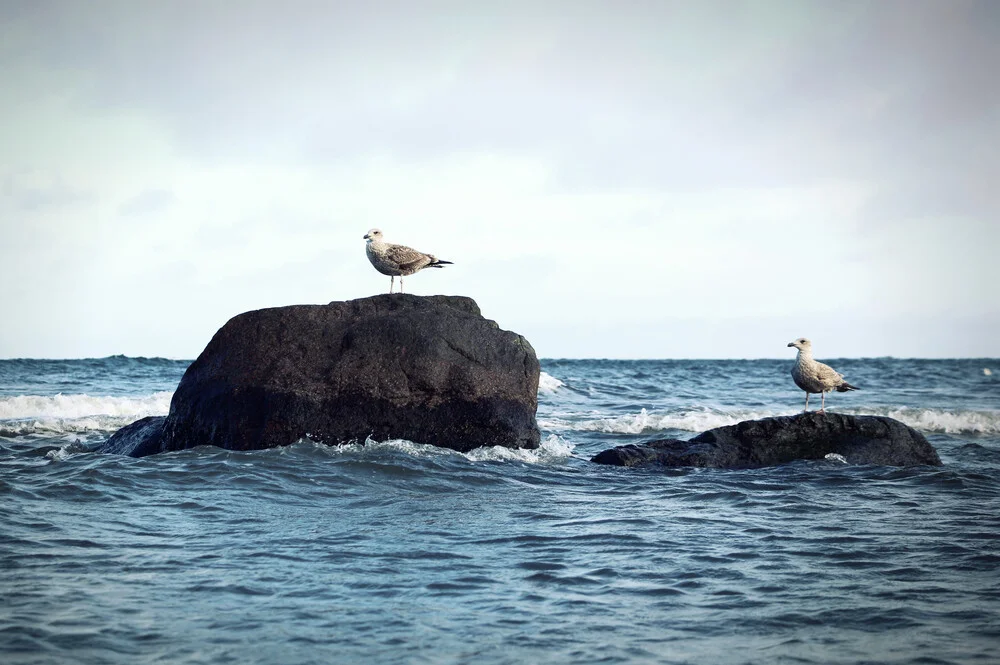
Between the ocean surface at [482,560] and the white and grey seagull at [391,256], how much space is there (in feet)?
9.85

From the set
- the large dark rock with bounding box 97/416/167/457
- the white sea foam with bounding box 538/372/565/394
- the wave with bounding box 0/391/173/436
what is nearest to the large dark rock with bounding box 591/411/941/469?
the large dark rock with bounding box 97/416/167/457

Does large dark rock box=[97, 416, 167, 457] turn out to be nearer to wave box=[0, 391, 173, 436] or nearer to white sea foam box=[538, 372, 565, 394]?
wave box=[0, 391, 173, 436]

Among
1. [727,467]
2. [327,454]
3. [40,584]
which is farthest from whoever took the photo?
[727,467]

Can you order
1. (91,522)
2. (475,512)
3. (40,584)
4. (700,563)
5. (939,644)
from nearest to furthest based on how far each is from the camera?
(939,644) < (40,584) < (700,563) < (91,522) < (475,512)

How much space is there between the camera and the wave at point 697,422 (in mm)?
17516

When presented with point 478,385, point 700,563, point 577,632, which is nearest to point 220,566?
point 577,632

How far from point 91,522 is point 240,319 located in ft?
15.2

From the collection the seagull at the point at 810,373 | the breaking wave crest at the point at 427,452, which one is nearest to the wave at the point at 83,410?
the breaking wave crest at the point at 427,452

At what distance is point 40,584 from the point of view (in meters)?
5.48

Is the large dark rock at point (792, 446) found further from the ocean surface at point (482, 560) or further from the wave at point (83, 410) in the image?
the wave at point (83, 410)

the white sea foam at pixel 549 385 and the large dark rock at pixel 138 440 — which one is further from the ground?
the white sea foam at pixel 549 385

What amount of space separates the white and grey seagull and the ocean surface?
3.00 metres

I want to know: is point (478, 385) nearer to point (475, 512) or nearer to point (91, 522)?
point (475, 512)

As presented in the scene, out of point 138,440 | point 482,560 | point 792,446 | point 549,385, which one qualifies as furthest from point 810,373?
point 549,385
